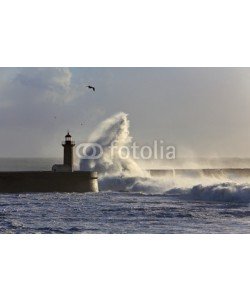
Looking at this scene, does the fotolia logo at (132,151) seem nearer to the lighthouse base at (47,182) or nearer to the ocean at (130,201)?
the ocean at (130,201)

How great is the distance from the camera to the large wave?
13203mm

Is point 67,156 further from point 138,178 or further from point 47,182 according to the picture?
point 47,182

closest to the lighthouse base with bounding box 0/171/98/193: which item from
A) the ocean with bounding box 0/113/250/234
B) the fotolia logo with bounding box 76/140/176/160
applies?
the ocean with bounding box 0/113/250/234

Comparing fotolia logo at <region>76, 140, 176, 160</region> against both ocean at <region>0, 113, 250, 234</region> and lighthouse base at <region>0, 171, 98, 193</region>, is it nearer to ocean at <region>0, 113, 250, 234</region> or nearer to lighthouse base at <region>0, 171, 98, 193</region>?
ocean at <region>0, 113, 250, 234</region>

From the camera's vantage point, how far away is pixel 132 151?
13.2 metres

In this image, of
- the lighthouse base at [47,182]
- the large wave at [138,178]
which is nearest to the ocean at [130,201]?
the large wave at [138,178]

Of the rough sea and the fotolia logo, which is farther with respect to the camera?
the fotolia logo

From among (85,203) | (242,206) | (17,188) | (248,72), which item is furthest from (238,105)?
(17,188)

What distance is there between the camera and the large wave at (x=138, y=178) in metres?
13.2

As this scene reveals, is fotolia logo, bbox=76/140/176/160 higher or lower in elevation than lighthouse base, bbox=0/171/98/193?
higher

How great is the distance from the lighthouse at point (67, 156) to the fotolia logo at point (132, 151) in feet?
0.37

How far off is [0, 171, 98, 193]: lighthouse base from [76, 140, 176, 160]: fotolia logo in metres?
0.42

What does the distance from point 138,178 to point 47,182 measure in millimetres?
1518

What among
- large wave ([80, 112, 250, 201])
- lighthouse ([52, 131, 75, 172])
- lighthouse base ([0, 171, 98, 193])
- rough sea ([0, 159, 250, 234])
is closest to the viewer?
rough sea ([0, 159, 250, 234])
